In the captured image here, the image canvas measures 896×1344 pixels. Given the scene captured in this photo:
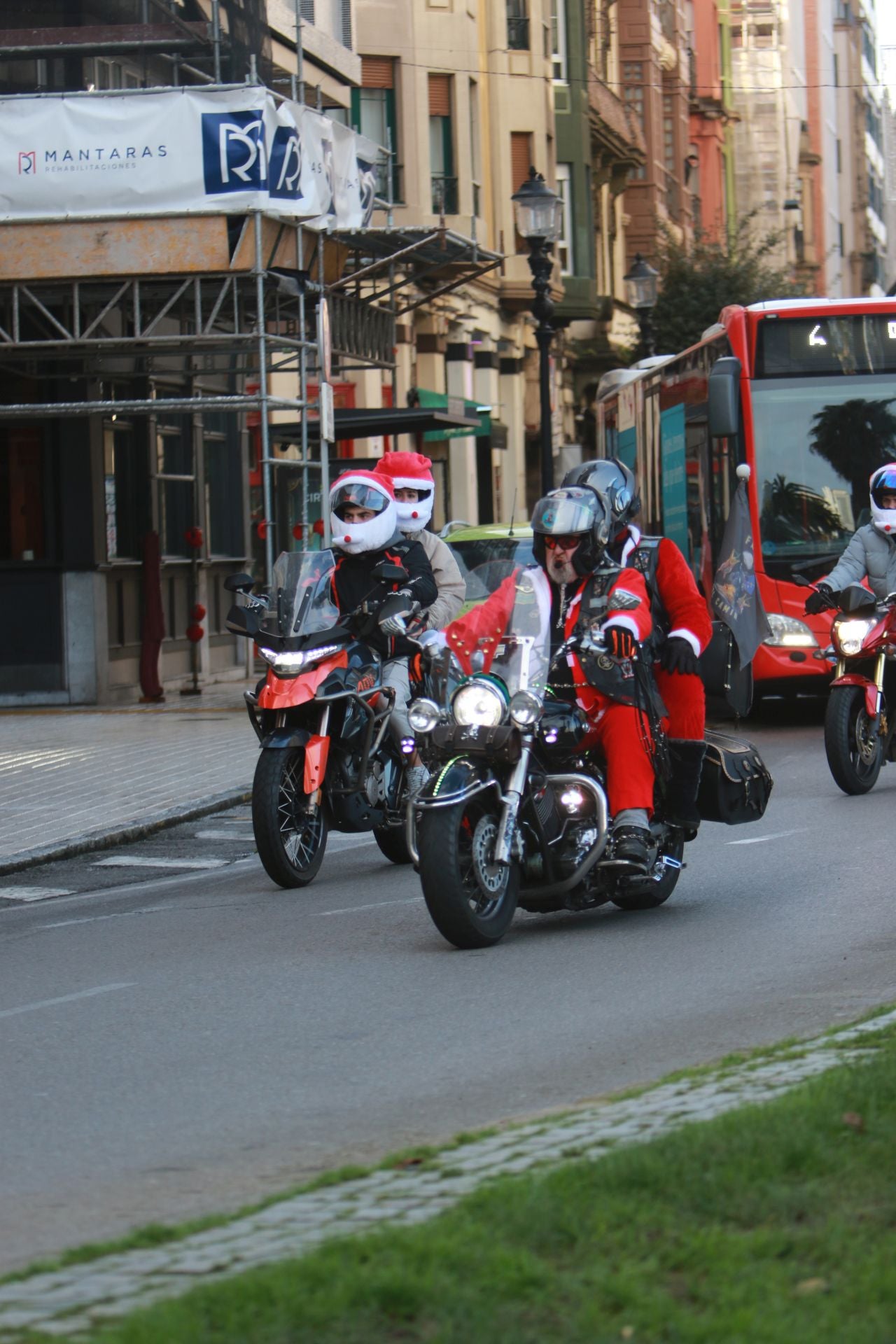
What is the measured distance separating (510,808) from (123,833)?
5.30 meters

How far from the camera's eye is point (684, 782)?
9.06 meters

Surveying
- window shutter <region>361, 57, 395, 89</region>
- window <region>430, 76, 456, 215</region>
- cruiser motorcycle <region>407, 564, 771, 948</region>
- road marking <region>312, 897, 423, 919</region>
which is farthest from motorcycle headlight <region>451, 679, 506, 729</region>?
window <region>430, 76, 456, 215</region>

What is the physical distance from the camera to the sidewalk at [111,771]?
1324cm

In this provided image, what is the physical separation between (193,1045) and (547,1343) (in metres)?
3.46

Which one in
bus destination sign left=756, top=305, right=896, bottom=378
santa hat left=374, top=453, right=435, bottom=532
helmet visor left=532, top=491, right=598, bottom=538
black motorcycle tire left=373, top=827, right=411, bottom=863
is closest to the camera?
helmet visor left=532, top=491, right=598, bottom=538

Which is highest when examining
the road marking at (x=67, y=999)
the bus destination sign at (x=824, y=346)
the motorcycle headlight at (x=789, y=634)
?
the bus destination sign at (x=824, y=346)

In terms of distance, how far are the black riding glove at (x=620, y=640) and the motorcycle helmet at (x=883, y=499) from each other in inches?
211

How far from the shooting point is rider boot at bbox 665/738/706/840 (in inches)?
355

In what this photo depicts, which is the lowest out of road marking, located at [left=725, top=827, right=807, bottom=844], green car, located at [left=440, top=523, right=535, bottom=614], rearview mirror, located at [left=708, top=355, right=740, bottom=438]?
road marking, located at [left=725, top=827, right=807, bottom=844]

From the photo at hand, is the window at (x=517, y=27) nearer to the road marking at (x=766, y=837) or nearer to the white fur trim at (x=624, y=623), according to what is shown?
the road marking at (x=766, y=837)

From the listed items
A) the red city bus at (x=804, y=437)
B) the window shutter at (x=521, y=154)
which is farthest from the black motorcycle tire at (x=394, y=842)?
the window shutter at (x=521, y=154)

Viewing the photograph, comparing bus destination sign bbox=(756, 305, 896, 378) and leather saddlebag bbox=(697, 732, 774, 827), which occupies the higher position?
bus destination sign bbox=(756, 305, 896, 378)

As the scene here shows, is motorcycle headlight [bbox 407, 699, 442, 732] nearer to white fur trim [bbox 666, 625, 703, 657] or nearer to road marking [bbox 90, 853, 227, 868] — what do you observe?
white fur trim [bbox 666, 625, 703, 657]

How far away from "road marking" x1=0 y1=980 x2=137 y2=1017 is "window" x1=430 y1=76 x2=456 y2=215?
3185 centimetres
